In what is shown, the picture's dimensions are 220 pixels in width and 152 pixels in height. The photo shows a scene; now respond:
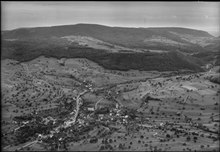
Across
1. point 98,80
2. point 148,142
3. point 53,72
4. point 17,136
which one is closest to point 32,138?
point 17,136

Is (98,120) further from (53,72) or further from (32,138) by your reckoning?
(53,72)

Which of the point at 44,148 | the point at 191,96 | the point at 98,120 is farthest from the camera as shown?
the point at 191,96

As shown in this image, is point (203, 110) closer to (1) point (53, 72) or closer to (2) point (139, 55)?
(1) point (53, 72)

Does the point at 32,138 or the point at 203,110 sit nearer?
the point at 32,138

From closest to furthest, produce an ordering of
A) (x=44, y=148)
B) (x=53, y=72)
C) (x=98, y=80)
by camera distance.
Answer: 1. (x=44, y=148)
2. (x=98, y=80)
3. (x=53, y=72)

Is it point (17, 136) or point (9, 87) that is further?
point (9, 87)

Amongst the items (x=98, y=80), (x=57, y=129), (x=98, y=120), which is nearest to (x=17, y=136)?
(x=57, y=129)
